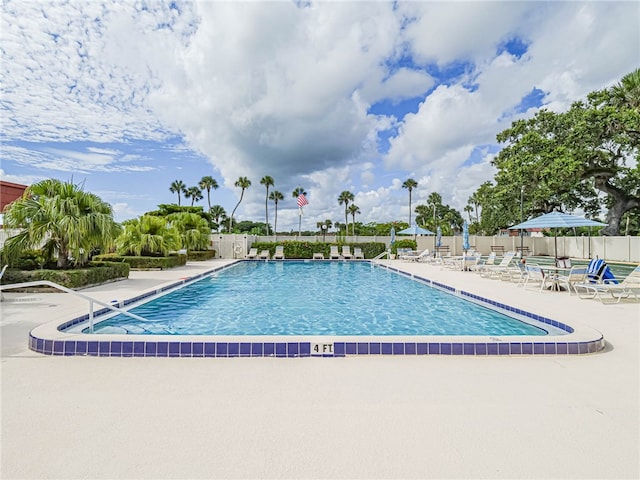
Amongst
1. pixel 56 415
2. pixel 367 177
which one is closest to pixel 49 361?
pixel 56 415

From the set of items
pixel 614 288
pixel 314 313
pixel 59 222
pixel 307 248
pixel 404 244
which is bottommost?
pixel 314 313

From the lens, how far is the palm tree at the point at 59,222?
9.30 meters

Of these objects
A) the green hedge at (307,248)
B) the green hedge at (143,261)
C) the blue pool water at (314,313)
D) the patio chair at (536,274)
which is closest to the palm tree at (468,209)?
the green hedge at (307,248)

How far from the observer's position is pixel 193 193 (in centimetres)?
5028

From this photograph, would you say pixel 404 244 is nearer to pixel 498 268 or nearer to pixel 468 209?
pixel 498 268

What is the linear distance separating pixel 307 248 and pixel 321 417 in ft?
65.0

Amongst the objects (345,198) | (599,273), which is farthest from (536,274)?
(345,198)

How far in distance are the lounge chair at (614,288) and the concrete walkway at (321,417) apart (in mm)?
4013

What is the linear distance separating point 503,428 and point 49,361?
4.58m

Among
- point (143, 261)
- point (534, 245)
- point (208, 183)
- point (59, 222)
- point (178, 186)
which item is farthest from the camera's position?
point (178, 186)

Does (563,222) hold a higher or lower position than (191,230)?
lower

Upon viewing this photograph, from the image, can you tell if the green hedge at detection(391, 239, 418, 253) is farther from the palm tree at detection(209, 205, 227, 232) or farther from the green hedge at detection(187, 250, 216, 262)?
the palm tree at detection(209, 205, 227, 232)

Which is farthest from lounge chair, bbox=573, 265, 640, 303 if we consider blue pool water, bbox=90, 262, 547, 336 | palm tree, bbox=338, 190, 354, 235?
palm tree, bbox=338, 190, 354, 235

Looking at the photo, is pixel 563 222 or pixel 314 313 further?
pixel 563 222
